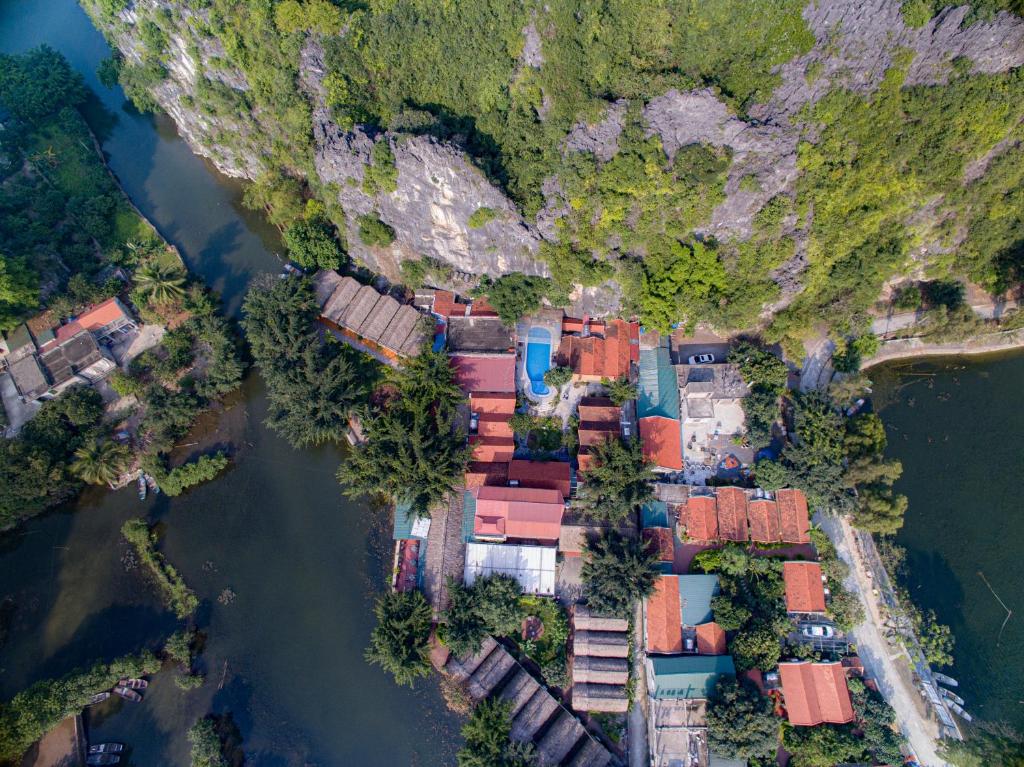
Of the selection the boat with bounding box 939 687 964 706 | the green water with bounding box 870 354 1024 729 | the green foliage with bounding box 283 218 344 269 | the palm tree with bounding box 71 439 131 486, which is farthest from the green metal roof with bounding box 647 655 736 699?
the palm tree with bounding box 71 439 131 486

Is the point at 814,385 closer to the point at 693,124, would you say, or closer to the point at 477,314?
the point at 693,124

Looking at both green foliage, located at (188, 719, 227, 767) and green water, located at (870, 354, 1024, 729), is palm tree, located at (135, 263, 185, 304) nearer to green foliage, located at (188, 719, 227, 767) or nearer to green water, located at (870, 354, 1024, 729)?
green foliage, located at (188, 719, 227, 767)

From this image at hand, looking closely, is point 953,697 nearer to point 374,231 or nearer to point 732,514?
point 732,514

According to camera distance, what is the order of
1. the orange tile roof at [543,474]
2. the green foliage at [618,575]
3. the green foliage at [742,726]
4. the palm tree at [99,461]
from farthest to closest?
the orange tile roof at [543,474] → the palm tree at [99,461] → the green foliage at [618,575] → the green foliage at [742,726]

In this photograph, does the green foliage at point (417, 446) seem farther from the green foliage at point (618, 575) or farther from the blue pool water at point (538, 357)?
the green foliage at point (618, 575)

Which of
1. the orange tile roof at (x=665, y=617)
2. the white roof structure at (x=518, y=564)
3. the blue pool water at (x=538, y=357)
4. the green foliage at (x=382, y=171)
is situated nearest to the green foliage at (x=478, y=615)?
the white roof structure at (x=518, y=564)

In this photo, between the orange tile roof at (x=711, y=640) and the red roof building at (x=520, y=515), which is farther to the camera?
the red roof building at (x=520, y=515)

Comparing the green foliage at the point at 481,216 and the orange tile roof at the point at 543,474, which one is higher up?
the green foliage at the point at 481,216
